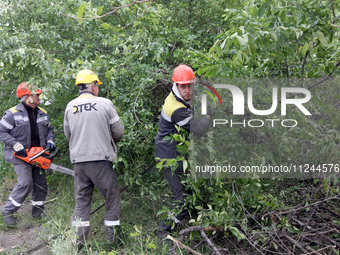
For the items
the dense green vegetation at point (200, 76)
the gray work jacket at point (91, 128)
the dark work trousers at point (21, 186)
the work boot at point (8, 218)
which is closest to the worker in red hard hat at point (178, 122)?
the dense green vegetation at point (200, 76)

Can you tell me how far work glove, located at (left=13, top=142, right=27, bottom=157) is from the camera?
17.3ft

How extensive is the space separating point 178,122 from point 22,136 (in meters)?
2.57

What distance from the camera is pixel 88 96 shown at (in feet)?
14.7

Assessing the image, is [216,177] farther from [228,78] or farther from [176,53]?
[176,53]

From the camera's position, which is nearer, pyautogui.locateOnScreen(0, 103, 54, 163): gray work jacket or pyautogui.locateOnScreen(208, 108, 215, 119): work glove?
pyautogui.locateOnScreen(208, 108, 215, 119): work glove

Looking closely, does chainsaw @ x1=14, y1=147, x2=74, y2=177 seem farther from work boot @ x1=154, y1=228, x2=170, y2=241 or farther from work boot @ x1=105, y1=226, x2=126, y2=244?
work boot @ x1=154, y1=228, x2=170, y2=241

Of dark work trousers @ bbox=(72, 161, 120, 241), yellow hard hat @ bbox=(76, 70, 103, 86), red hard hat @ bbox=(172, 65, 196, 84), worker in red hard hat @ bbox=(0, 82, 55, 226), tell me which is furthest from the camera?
worker in red hard hat @ bbox=(0, 82, 55, 226)

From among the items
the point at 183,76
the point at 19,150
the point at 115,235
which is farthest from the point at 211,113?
the point at 19,150

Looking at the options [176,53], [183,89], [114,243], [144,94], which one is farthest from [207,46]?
[114,243]

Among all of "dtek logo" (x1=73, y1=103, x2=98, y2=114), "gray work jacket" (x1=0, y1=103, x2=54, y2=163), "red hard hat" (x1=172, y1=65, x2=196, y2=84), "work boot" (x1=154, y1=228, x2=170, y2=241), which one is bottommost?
"work boot" (x1=154, y1=228, x2=170, y2=241)

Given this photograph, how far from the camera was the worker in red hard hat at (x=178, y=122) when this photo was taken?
423 cm

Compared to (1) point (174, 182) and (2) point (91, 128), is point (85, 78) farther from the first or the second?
(1) point (174, 182)

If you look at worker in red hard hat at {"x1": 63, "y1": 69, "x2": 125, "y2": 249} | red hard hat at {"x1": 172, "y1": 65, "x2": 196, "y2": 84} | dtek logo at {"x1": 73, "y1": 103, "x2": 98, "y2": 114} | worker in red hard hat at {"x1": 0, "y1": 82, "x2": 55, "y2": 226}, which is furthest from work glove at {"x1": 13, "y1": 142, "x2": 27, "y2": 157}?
red hard hat at {"x1": 172, "y1": 65, "x2": 196, "y2": 84}

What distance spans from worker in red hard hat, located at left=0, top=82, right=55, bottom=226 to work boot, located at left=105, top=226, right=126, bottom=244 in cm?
155
